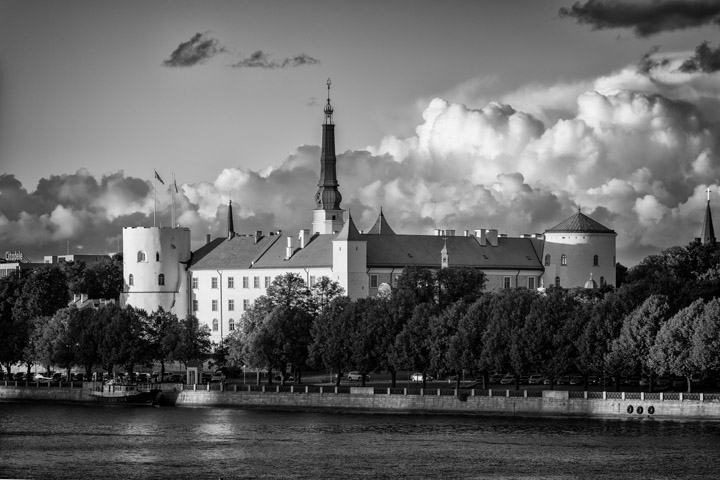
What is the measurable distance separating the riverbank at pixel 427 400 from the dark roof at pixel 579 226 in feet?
164

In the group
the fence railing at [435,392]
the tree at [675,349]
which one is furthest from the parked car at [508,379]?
the tree at [675,349]

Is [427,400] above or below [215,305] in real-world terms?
below

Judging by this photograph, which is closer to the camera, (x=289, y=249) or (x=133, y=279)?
(x=289, y=249)

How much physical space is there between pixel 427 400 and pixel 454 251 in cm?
5554

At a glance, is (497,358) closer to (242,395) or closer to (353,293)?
(242,395)

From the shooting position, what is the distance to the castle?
538 ft

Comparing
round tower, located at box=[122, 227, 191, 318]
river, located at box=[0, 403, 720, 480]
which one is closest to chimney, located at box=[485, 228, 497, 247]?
round tower, located at box=[122, 227, 191, 318]

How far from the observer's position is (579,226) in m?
166

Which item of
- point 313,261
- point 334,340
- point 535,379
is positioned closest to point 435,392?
point 334,340

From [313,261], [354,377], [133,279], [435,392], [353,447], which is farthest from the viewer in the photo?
[133,279]

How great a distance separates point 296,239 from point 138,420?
187 ft

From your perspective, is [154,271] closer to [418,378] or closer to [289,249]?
[289,249]

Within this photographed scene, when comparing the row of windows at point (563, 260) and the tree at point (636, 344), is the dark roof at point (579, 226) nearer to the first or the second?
the row of windows at point (563, 260)

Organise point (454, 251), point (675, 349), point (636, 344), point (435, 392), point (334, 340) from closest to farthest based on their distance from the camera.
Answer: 1. point (675, 349)
2. point (636, 344)
3. point (435, 392)
4. point (334, 340)
5. point (454, 251)
